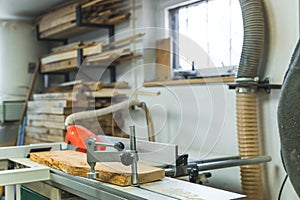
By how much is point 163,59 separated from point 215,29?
22.4 inches

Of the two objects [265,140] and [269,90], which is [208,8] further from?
[265,140]

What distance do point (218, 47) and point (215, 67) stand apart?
0.40 metres

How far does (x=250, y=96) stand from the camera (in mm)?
2232

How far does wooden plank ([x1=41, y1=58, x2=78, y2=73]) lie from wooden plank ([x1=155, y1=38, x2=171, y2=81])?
1243mm

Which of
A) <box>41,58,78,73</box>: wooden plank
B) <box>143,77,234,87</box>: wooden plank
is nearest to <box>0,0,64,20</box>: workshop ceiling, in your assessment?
<box>41,58,78,73</box>: wooden plank

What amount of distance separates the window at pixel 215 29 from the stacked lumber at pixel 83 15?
2.47 feet

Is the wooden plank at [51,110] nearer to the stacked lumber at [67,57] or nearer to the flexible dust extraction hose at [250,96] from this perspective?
the stacked lumber at [67,57]

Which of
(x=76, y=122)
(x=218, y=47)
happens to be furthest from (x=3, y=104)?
(x=218, y=47)

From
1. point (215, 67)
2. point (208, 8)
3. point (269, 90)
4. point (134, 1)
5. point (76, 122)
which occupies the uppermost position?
point (134, 1)

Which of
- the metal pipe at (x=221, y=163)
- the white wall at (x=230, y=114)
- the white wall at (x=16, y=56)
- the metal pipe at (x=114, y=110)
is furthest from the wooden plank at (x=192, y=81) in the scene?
the white wall at (x=16, y=56)

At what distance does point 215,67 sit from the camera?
2340mm

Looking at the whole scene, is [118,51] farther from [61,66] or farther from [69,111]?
[61,66]

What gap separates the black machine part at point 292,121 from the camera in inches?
28.4

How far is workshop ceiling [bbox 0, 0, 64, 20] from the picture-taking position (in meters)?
4.13
